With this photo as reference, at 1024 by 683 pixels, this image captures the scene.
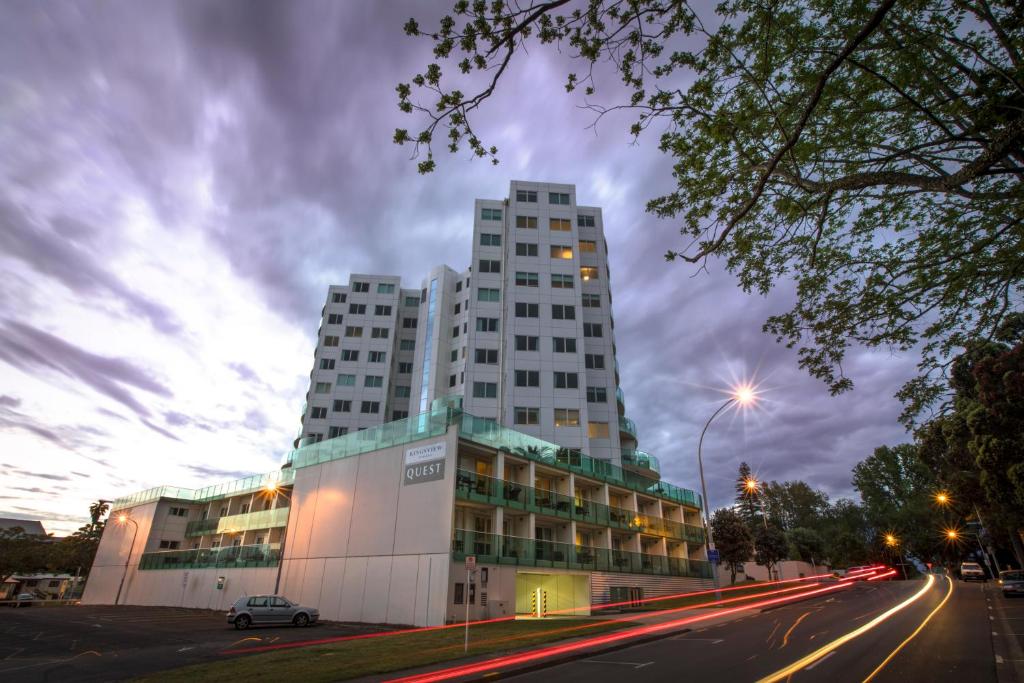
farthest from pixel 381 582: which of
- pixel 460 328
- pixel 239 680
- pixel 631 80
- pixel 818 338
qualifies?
pixel 460 328

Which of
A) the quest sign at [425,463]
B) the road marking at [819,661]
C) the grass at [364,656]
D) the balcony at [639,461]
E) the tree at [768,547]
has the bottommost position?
the grass at [364,656]

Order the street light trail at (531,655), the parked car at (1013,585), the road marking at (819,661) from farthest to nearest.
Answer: the parked car at (1013,585) < the street light trail at (531,655) < the road marking at (819,661)

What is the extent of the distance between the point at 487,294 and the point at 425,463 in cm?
2798

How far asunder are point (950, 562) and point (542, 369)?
89801 mm

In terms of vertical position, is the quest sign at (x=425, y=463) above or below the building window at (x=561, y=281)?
below

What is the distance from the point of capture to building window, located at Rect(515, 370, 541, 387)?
45656 mm

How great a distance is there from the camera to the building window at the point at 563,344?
1857 inches

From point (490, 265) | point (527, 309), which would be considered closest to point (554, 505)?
point (527, 309)

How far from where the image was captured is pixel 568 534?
3192 cm

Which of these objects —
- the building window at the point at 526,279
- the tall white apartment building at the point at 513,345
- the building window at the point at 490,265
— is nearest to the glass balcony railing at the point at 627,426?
the tall white apartment building at the point at 513,345

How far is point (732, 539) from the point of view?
173 feet

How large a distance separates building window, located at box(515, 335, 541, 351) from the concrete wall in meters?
20.6

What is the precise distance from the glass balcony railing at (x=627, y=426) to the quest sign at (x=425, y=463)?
978 inches

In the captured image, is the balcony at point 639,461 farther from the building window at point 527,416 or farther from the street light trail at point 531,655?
the street light trail at point 531,655
